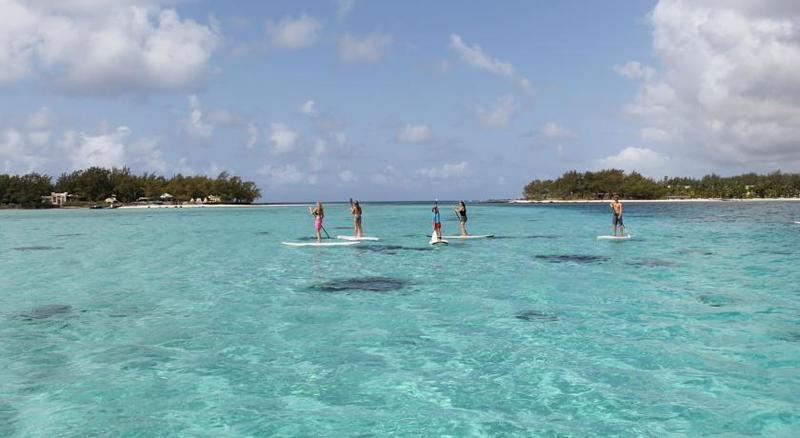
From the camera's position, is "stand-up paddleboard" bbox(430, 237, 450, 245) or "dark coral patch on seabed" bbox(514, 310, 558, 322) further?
"stand-up paddleboard" bbox(430, 237, 450, 245)

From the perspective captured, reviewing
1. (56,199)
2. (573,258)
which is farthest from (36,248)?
(56,199)

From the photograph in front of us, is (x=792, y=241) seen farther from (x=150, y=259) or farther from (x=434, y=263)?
(x=150, y=259)

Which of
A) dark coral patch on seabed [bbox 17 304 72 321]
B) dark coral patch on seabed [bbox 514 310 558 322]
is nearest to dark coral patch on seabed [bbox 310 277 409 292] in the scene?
dark coral patch on seabed [bbox 514 310 558 322]

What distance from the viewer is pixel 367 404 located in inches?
350

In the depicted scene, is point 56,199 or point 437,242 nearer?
point 437,242

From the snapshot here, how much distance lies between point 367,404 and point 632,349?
586 centimetres

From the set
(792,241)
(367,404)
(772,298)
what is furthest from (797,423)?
(792,241)

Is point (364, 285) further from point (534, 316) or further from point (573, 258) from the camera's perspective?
point (573, 258)

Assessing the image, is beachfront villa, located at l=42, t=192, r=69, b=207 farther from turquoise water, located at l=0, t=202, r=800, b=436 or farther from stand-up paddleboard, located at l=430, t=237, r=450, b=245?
turquoise water, located at l=0, t=202, r=800, b=436

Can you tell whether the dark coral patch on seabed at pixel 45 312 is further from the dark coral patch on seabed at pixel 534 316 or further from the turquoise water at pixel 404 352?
the dark coral patch on seabed at pixel 534 316

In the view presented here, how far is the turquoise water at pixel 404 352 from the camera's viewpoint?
8.35 meters

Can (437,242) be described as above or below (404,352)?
above

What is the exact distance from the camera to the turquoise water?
8.35 m

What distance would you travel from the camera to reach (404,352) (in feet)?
38.7
